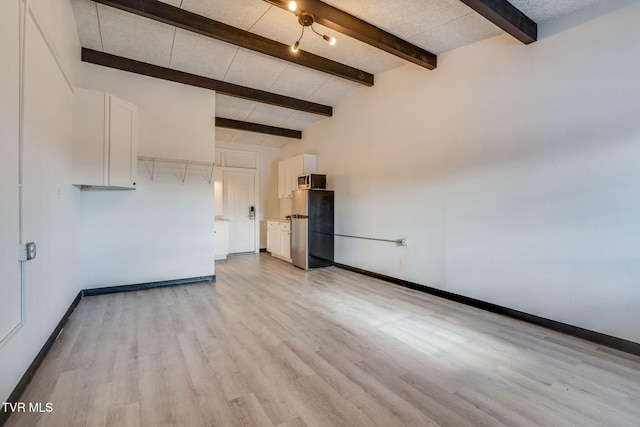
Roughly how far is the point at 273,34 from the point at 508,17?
239cm

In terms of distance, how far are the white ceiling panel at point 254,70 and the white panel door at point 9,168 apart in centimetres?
249

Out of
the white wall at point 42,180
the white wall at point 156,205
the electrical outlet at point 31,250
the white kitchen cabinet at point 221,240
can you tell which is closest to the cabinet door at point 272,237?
the white kitchen cabinet at point 221,240

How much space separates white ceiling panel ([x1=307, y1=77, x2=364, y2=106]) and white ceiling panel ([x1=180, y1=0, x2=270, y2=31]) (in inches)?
72.6

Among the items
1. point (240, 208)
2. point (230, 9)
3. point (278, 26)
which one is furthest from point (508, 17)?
point (240, 208)

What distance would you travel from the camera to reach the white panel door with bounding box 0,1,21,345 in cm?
154

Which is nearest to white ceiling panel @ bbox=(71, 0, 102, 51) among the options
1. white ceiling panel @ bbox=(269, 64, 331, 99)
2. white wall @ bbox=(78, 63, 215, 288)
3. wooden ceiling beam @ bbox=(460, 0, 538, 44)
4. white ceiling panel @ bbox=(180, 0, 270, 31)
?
white wall @ bbox=(78, 63, 215, 288)

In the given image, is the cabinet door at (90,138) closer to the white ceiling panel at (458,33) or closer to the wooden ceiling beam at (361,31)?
the wooden ceiling beam at (361,31)

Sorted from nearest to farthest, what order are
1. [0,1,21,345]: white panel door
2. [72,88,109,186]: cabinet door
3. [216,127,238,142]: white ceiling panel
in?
1. [0,1,21,345]: white panel door
2. [72,88,109,186]: cabinet door
3. [216,127,238,142]: white ceiling panel

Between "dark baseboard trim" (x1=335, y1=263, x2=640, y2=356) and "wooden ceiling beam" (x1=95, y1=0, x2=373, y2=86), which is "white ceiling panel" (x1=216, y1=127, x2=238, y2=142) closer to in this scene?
"wooden ceiling beam" (x1=95, y1=0, x2=373, y2=86)

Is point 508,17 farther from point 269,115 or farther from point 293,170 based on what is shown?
point 293,170

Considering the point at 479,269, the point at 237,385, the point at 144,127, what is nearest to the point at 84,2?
the point at 144,127

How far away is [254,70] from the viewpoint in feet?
13.9

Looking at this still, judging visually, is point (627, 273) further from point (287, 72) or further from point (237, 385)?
point (287, 72)

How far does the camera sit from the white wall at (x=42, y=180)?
1.67m
